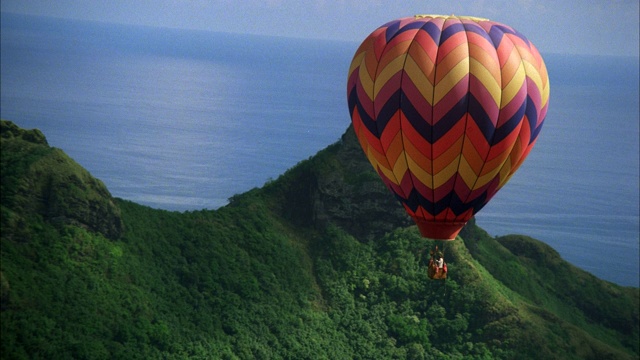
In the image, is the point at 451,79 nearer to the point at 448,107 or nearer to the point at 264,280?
the point at 448,107

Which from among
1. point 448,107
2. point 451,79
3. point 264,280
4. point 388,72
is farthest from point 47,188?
point 451,79

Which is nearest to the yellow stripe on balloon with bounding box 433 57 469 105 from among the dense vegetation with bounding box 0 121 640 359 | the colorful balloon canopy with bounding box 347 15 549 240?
the colorful balloon canopy with bounding box 347 15 549 240

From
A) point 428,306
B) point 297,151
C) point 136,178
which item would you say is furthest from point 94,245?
point 297,151

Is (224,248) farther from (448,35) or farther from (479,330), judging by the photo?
(448,35)

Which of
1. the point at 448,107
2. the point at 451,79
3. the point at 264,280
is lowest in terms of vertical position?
the point at 264,280

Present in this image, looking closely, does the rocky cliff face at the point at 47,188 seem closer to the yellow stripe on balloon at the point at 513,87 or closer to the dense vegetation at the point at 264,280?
the dense vegetation at the point at 264,280
